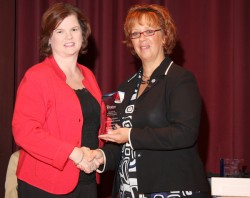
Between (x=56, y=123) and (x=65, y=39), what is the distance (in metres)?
0.53

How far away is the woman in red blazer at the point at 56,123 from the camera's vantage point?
2.07 meters

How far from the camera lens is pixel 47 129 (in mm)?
2137

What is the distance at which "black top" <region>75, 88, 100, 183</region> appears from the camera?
225 centimetres

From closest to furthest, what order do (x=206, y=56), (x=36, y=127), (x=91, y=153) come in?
1. (x=36, y=127)
2. (x=91, y=153)
3. (x=206, y=56)

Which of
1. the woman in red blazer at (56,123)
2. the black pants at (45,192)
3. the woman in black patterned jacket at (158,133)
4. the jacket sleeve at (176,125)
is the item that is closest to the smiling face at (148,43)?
the woman in black patterned jacket at (158,133)

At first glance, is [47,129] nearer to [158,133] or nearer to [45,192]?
[45,192]

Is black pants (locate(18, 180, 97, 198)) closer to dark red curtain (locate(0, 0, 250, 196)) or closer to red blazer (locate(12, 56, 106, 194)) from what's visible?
red blazer (locate(12, 56, 106, 194))

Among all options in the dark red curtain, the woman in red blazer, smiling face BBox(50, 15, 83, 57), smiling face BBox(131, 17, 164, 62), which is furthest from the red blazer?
the dark red curtain

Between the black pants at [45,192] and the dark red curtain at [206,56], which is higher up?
the dark red curtain at [206,56]

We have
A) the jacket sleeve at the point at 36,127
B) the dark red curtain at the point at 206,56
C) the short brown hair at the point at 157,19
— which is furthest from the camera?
the dark red curtain at the point at 206,56

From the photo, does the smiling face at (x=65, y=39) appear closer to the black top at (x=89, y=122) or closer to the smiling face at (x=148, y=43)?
the black top at (x=89, y=122)

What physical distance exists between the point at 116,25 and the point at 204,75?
3.00 feet

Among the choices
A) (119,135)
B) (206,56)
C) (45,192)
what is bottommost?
(45,192)

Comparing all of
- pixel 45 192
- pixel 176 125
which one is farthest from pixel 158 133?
pixel 45 192
